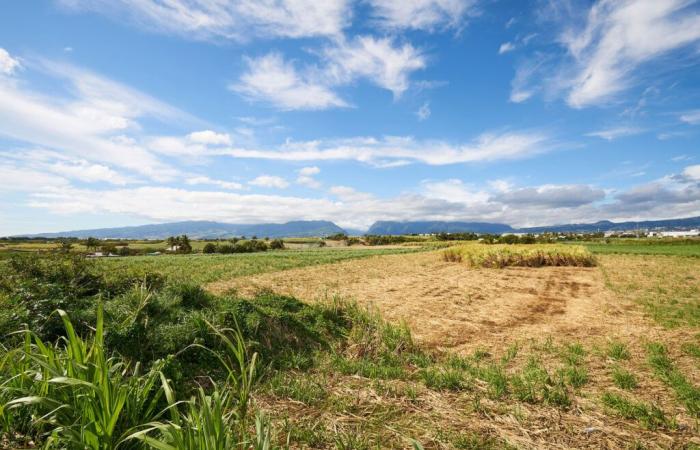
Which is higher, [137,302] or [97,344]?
[97,344]

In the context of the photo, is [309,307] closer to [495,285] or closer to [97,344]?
[97,344]

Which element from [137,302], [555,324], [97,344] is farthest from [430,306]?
[97,344]

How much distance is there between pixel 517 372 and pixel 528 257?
27821 millimetres

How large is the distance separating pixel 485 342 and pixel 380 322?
277 centimetres

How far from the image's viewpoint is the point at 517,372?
22.0 ft

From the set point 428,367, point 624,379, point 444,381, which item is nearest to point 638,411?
point 624,379

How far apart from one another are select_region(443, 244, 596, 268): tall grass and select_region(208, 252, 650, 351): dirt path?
8.44m

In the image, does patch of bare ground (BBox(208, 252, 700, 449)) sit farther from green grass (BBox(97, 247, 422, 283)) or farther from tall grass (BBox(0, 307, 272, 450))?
green grass (BBox(97, 247, 422, 283))

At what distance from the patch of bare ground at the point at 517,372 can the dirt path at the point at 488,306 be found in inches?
2.2

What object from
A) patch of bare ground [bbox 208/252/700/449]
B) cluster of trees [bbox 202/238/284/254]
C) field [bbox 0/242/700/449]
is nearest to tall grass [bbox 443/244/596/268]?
patch of bare ground [bbox 208/252/700/449]

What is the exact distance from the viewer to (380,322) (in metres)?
8.72

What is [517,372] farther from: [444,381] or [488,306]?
[488,306]

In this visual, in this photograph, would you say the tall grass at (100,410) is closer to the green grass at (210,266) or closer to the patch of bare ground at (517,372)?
the patch of bare ground at (517,372)

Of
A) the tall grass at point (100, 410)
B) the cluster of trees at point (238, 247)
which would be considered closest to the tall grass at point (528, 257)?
the tall grass at point (100, 410)
